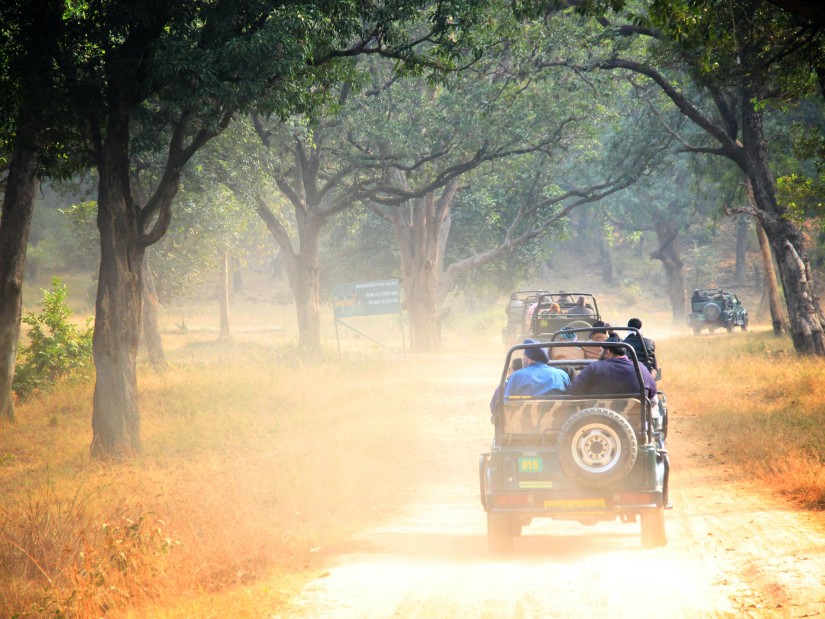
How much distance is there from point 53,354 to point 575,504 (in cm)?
1555

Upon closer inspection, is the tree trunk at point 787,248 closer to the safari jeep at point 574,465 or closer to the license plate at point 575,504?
the safari jeep at point 574,465

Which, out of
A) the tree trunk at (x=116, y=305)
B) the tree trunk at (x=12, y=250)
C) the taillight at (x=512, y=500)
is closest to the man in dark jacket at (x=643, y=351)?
the taillight at (x=512, y=500)

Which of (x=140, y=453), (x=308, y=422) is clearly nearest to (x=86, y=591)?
(x=140, y=453)

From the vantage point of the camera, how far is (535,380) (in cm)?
803

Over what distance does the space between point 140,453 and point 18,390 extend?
7573mm

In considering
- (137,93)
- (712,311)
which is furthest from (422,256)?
(137,93)

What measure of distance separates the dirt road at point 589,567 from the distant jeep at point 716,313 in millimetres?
25057

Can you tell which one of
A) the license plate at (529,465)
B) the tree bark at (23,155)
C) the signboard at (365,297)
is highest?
the tree bark at (23,155)

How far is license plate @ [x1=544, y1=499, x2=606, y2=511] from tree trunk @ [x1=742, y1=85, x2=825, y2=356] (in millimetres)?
14010

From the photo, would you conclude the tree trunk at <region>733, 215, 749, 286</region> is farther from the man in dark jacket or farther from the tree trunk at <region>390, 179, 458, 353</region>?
the man in dark jacket

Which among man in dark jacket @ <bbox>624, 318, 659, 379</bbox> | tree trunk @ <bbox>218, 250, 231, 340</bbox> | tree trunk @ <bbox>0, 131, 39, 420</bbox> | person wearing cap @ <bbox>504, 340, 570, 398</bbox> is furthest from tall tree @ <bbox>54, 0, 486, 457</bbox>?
tree trunk @ <bbox>218, 250, 231, 340</bbox>

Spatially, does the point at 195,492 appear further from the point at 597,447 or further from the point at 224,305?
the point at 224,305

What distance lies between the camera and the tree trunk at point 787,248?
19.3 meters

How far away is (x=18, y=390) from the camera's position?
732 inches
